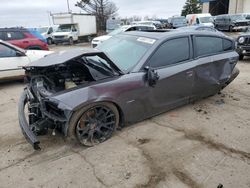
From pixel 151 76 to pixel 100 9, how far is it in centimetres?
3975

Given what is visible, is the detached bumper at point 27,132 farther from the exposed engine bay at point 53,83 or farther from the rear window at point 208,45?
the rear window at point 208,45

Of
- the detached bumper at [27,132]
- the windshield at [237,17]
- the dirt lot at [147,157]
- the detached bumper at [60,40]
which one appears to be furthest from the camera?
the windshield at [237,17]

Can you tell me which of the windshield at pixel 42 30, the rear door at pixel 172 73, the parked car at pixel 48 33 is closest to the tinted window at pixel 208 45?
the rear door at pixel 172 73

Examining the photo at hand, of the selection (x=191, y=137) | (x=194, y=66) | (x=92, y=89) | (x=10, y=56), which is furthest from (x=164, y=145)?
(x=10, y=56)

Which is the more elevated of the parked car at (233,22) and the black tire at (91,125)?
the parked car at (233,22)

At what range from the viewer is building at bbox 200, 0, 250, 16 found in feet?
122

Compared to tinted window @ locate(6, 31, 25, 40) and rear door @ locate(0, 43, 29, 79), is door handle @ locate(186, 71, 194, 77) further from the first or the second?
tinted window @ locate(6, 31, 25, 40)

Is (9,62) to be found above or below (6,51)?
below

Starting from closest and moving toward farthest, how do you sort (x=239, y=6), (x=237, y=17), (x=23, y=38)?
1. (x=23, y=38)
2. (x=237, y=17)
3. (x=239, y=6)

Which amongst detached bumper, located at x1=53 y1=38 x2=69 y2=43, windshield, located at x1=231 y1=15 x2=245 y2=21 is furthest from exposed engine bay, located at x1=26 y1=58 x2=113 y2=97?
windshield, located at x1=231 y1=15 x2=245 y2=21

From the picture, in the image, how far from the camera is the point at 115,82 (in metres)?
3.66

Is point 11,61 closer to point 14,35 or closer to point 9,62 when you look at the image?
point 9,62

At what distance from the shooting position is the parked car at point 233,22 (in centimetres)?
2559

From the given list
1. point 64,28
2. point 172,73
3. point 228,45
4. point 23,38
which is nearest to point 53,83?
point 172,73
